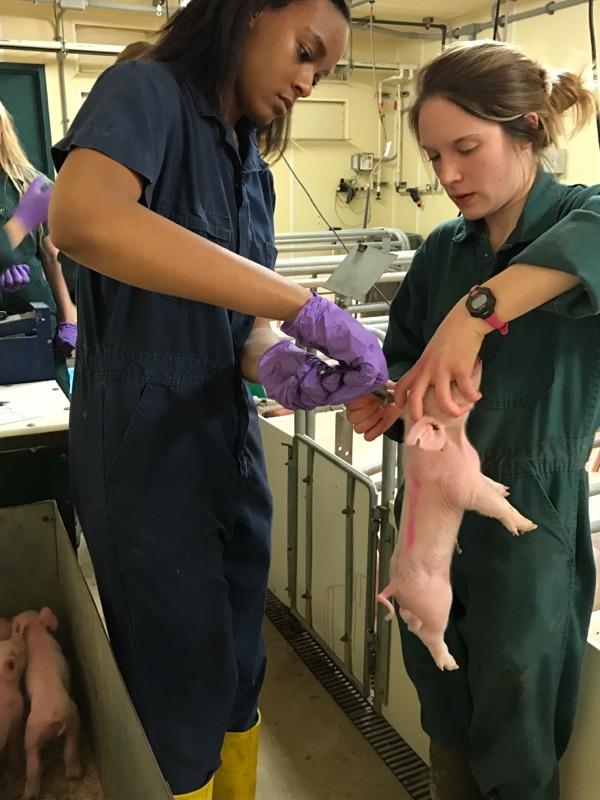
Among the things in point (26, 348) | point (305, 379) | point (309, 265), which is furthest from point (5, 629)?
point (309, 265)

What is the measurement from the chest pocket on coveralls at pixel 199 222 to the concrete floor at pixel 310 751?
51.5 inches

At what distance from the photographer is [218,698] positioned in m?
1.15

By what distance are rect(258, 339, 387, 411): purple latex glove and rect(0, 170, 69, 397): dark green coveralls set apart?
1.41 m

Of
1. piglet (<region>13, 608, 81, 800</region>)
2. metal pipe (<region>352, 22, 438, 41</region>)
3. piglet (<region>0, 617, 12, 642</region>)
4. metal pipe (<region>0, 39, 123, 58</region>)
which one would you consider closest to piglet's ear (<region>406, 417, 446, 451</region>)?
piglet (<region>13, 608, 81, 800</region>)

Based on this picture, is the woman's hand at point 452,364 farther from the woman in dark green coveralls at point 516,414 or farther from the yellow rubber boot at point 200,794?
the yellow rubber boot at point 200,794

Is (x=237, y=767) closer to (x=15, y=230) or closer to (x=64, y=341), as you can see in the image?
(x=15, y=230)

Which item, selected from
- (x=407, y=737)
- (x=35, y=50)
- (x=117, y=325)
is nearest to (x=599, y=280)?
(x=117, y=325)

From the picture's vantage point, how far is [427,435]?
3.10ft

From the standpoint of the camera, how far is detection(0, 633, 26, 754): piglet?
4.62 feet

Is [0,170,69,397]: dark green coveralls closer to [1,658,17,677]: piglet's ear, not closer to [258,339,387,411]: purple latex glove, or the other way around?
[1,658,17,677]: piglet's ear

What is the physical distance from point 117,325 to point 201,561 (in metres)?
0.37

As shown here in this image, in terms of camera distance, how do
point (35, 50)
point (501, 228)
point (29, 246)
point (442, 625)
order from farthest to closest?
point (35, 50)
point (29, 246)
point (501, 228)
point (442, 625)

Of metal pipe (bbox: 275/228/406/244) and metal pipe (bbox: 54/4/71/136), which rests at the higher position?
metal pipe (bbox: 54/4/71/136)

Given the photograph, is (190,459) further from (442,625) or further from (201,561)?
(442,625)
